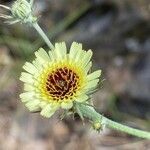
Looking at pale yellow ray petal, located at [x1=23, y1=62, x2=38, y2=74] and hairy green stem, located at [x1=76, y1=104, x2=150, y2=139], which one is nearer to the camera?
hairy green stem, located at [x1=76, y1=104, x2=150, y2=139]

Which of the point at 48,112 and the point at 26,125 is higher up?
the point at 26,125

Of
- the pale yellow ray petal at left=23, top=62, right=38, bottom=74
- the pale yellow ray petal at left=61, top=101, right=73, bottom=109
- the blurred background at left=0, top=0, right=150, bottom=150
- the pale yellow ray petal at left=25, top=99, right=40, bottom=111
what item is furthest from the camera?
the blurred background at left=0, top=0, right=150, bottom=150

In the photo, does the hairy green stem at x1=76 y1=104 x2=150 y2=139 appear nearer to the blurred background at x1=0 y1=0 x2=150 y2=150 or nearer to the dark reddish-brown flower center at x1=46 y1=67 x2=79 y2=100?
the dark reddish-brown flower center at x1=46 y1=67 x2=79 y2=100

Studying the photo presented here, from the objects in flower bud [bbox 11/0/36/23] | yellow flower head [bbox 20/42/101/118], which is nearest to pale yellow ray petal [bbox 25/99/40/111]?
yellow flower head [bbox 20/42/101/118]

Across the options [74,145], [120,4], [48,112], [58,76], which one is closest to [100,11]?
[120,4]

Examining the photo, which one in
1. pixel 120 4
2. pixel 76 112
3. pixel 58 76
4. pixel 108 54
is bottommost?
pixel 76 112

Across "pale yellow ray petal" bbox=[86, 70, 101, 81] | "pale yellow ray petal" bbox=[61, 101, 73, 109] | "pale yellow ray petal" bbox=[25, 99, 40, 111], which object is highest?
"pale yellow ray petal" bbox=[86, 70, 101, 81]

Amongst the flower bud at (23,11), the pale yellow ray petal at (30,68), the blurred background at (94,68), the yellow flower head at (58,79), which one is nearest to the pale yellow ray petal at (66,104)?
the yellow flower head at (58,79)

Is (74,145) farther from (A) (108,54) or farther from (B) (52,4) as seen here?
(B) (52,4)

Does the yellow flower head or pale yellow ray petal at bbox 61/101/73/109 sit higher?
the yellow flower head
